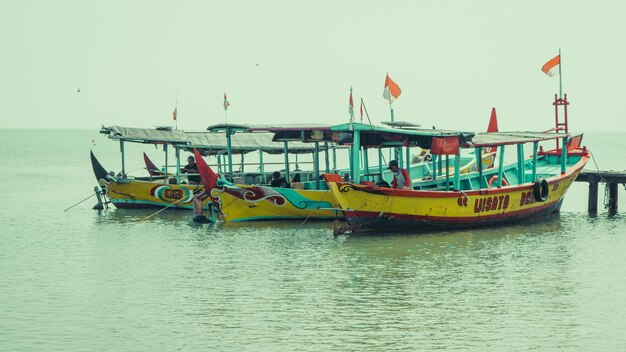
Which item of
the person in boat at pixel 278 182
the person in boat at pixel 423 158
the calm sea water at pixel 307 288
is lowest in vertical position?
the calm sea water at pixel 307 288

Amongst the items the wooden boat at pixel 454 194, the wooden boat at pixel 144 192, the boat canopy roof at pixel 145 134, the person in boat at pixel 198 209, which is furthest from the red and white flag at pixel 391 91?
the boat canopy roof at pixel 145 134

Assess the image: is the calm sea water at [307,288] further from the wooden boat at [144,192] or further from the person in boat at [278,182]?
the wooden boat at [144,192]

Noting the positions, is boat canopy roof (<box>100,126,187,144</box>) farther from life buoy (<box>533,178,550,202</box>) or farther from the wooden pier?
the wooden pier

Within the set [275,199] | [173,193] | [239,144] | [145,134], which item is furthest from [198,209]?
[239,144]

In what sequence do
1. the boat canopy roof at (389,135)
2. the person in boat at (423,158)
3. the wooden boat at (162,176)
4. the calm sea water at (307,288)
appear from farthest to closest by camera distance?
the person in boat at (423,158) < the wooden boat at (162,176) < the boat canopy roof at (389,135) < the calm sea water at (307,288)

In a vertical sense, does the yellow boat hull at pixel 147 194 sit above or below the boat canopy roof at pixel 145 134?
below

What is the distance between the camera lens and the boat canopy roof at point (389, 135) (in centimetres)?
2778

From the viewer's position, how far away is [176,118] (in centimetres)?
4191

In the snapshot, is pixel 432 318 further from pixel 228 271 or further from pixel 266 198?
pixel 266 198

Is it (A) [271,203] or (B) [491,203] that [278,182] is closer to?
(A) [271,203]

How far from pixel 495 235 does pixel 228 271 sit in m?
8.95

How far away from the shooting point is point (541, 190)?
3166cm

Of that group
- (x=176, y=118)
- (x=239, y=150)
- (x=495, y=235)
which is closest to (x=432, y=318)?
(x=495, y=235)

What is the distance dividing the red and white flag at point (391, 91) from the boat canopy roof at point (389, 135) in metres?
3.04
